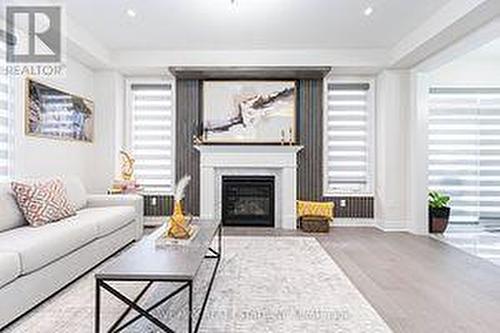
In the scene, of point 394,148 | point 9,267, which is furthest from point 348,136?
point 9,267

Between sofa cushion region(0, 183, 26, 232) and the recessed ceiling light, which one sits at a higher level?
the recessed ceiling light

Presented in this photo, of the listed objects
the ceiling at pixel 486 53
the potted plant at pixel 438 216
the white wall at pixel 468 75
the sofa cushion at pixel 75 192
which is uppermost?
the ceiling at pixel 486 53

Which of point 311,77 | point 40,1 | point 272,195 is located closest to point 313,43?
point 311,77

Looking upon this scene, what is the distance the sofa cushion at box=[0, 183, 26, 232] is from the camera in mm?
3598

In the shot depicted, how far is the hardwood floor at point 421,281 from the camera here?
116 inches

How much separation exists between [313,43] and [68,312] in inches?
197

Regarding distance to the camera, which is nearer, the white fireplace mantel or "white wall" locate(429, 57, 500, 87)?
the white fireplace mantel

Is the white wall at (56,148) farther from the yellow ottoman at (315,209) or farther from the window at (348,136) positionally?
the window at (348,136)

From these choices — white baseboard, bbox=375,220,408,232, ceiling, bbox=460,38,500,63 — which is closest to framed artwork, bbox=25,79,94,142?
white baseboard, bbox=375,220,408,232

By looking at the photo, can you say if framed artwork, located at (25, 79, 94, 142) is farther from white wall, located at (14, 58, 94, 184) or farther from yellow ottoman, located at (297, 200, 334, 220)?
yellow ottoman, located at (297, 200, 334, 220)

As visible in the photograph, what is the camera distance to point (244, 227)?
705 centimetres

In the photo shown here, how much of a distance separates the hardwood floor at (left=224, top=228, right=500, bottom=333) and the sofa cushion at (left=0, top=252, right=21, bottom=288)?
2.53 meters

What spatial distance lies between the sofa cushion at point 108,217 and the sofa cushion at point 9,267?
1425 mm

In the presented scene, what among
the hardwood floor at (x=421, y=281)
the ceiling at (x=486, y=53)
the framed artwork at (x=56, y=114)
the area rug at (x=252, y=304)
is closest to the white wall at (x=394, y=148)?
the hardwood floor at (x=421, y=281)
